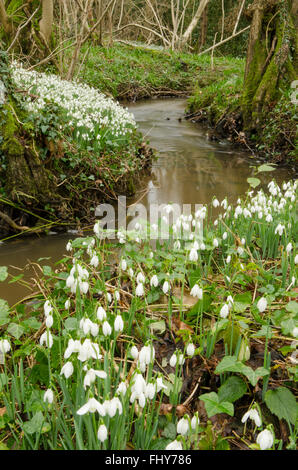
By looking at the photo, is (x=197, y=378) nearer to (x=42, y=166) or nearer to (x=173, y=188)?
(x=42, y=166)

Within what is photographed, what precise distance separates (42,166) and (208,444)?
4007mm

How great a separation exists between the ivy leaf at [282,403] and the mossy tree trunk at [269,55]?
25.9ft

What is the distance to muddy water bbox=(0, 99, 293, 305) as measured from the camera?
4.43m

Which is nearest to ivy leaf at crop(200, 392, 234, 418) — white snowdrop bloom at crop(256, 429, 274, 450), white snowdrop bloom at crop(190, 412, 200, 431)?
white snowdrop bloom at crop(190, 412, 200, 431)

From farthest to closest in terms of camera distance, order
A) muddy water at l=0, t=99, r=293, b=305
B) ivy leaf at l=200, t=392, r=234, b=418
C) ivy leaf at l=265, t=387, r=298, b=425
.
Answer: muddy water at l=0, t=99, r=293, b=305
ivy leaf at l=265, t=387, r=298, b=425
ivy leaf at l=200, t=392, r=234, b=418

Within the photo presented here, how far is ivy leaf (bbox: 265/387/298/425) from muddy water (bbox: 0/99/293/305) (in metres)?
2.49

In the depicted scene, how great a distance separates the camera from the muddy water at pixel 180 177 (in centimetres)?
443

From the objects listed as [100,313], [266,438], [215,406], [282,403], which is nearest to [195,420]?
[215,406]

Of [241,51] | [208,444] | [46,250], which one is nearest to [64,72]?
[46,250]

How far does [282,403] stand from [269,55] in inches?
334

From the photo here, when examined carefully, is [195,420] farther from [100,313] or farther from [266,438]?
[100,313]

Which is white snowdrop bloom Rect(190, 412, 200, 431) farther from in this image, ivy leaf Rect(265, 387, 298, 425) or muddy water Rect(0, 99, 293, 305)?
muddy water Rect(0, 99, 293, 305)

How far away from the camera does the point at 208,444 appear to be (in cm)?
150

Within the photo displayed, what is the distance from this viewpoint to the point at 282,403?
1.64 m
